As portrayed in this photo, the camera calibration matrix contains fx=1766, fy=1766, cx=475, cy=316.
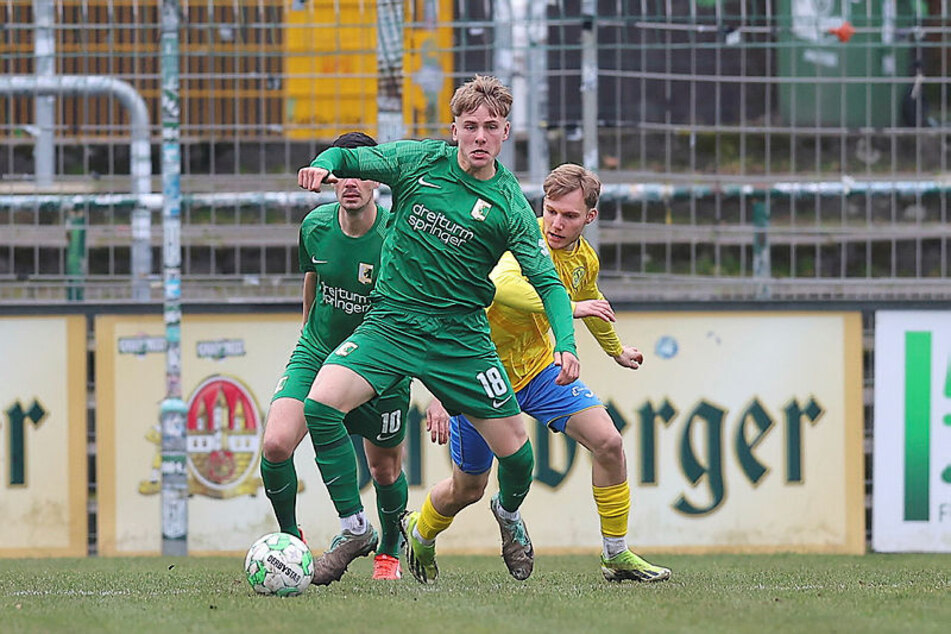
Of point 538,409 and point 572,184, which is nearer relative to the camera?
point 572,184

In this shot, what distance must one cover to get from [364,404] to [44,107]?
466 centimetres

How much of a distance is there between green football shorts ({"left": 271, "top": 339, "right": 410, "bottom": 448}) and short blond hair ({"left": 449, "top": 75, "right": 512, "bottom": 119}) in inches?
62.4

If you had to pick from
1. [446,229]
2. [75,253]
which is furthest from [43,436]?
[446,229]

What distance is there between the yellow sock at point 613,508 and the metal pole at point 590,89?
370 cm

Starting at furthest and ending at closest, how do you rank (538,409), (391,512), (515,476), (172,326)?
(172,326) < (391,512) < (538,409) < (515,476)

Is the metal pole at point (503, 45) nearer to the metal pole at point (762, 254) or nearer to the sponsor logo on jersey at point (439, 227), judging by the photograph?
the metal pole at point (762, 254)

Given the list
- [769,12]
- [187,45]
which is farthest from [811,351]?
[187,45]

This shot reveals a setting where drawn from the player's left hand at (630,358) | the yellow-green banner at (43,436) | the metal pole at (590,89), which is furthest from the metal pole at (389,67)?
the player's left hand at (630,358)

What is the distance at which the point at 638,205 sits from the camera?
11602 mm

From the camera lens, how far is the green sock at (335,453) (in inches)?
281

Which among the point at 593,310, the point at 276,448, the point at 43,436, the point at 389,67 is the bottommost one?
the point at 43,436

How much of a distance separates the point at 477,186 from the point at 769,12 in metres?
5.28

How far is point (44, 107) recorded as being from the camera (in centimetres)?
1177

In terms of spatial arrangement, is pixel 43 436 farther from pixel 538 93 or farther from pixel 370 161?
pixel 370 161
